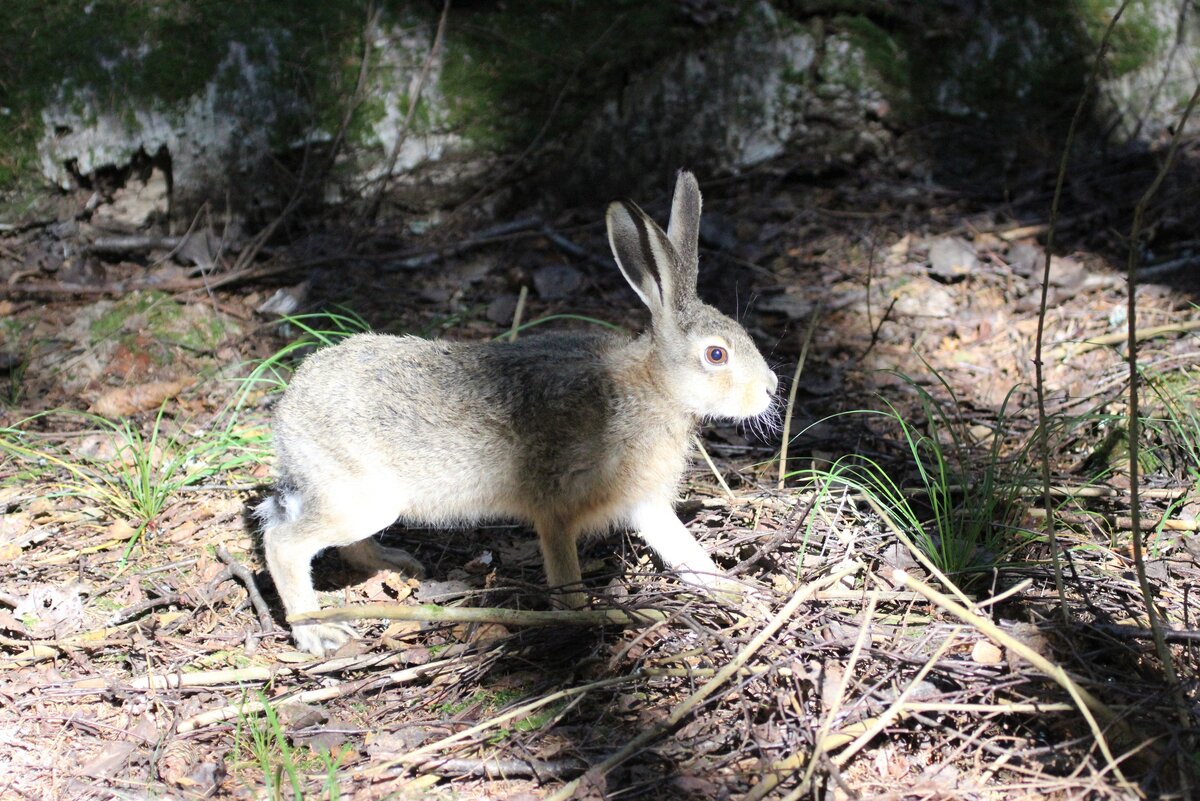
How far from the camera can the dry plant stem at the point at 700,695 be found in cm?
299

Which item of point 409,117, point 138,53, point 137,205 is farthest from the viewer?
point 409,117

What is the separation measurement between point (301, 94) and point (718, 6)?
112 inches

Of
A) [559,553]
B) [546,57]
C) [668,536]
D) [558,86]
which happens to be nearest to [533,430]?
[559,553]

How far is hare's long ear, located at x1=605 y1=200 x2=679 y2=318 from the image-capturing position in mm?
3891

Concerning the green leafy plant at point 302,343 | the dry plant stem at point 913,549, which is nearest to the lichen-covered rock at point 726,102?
the green leafy plant at point 302,343

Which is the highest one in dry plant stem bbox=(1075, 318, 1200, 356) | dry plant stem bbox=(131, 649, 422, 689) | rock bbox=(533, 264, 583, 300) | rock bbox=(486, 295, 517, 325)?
dry plant stem bbox=(1075, 318, 1200, 356)

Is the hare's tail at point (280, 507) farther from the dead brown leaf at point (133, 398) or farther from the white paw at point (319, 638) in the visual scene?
the dead brown leaf at point (133, 398)

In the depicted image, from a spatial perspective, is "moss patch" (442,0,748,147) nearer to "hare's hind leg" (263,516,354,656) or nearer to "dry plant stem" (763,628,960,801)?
"hare's hind leg" (263,516,354,656)

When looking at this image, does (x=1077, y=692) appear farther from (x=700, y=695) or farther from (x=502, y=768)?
(x=502, y=768)

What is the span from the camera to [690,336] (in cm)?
404

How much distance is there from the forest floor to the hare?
295 mm

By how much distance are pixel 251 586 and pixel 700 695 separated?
6.28ft

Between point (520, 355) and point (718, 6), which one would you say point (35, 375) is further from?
point (718, 6)

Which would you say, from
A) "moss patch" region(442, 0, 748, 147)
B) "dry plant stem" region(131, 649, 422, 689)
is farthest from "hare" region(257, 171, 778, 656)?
"moss patch" region(442, 0, 748, 147)
